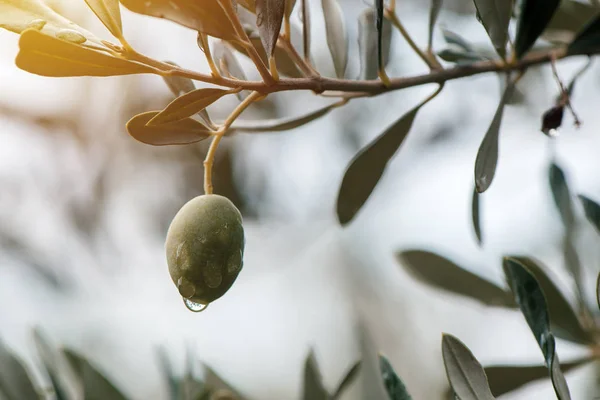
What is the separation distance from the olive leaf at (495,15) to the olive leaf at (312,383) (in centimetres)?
53

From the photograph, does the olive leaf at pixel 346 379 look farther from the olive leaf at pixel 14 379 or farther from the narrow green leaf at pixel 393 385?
the olive leaf at pixel 14 379

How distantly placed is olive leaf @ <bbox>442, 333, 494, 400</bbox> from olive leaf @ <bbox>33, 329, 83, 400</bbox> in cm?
53

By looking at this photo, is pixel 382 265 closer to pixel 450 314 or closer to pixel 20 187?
pixel 450 314

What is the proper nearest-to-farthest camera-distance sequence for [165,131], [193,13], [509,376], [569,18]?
[193,13], [165,131], [509,376], [569,18]

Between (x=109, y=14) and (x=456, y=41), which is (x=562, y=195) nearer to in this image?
(x=456, y=41)

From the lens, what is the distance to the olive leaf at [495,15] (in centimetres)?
73

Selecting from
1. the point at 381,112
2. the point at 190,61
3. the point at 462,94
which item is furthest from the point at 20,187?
the point at 462,94

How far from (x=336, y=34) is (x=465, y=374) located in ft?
1.77

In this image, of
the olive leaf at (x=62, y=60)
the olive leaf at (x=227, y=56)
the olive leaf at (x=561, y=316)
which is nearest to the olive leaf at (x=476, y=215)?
the olive leaf at (x=561, y=316)

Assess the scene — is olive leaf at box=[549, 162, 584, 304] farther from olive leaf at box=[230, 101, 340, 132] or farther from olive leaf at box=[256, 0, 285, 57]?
olive leaf at box=[256, 0, 285, 57]

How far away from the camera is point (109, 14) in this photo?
0.65 metres

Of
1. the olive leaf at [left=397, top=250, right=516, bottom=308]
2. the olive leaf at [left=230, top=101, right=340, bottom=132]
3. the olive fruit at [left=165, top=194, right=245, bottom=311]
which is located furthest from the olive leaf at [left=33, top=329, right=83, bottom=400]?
the olive leaf at [left=397, top=250, right=516, bottom=308]

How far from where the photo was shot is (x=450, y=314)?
3281 mm

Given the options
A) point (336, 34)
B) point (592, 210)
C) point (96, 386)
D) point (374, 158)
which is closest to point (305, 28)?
point (336, 34)
